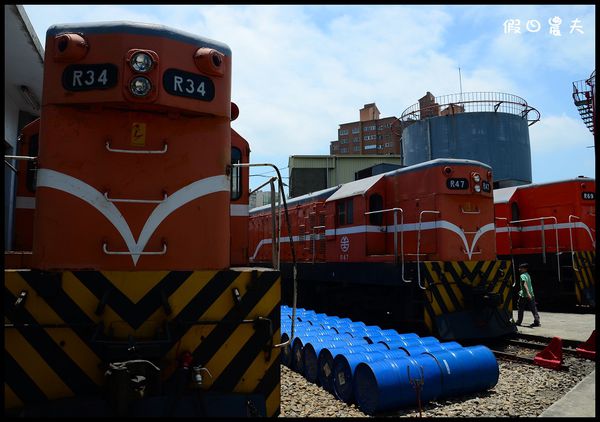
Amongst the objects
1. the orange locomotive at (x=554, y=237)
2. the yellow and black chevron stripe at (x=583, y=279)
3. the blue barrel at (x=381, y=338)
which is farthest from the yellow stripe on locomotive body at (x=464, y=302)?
the yellow and black chevron stripe at (x=583, y=279)

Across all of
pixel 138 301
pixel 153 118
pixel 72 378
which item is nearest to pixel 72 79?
pixel 153 118

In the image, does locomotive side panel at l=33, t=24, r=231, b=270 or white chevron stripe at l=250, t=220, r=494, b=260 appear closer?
locomotive side panel at l=33, t=24, r=231, b=270

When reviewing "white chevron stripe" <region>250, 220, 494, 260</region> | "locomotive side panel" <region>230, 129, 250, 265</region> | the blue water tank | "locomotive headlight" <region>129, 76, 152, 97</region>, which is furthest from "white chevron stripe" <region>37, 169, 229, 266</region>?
the blue water tank

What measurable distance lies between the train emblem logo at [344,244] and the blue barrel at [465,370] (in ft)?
15.5

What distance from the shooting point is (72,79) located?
3.59 metres

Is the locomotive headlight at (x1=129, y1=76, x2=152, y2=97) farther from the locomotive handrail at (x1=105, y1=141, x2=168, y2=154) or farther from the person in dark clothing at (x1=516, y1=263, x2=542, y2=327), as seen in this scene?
the person in dark clothing at (x1=516, y1=263, x2=542, y2=327)

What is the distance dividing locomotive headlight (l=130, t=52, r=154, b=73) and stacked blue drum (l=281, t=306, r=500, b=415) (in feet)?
10.5

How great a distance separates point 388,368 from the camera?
4730 millimetres

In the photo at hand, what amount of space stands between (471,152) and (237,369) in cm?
2338

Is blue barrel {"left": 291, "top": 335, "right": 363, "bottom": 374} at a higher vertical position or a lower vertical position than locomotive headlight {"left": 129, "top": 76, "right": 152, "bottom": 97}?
lower

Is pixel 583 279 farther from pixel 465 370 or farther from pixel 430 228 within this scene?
pixel 465 370

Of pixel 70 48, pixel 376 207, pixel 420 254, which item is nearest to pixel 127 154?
pixel 70 48

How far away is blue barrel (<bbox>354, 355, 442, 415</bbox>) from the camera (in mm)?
4559

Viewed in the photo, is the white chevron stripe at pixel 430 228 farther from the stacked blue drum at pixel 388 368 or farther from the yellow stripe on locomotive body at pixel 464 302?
the stacked blue drum at pixel 388 368
